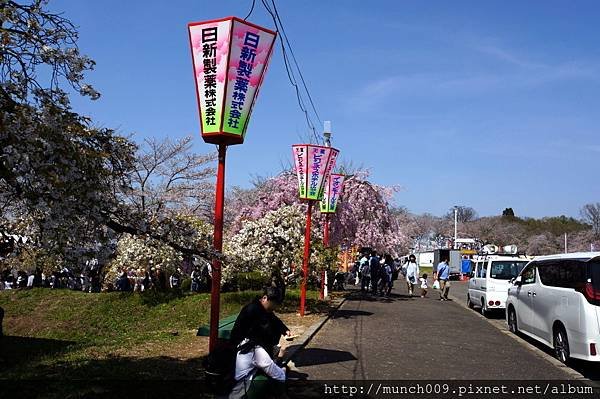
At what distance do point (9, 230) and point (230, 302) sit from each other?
12.3 m

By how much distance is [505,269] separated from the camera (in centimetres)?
1499

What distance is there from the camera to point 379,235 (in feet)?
77.5

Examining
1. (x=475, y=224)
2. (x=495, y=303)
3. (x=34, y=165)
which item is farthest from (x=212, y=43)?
(x=475, y=224)

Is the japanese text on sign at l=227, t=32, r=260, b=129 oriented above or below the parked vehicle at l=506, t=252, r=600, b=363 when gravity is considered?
above

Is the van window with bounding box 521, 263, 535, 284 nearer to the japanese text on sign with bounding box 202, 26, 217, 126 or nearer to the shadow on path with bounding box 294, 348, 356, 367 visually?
the shadow on path with bounding box 294, 348, 356, 367

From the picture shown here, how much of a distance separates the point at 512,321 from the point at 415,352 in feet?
12.5

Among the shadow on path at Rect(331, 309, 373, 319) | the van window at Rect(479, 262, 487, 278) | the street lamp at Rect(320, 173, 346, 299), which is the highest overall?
the street lamp at Rect(320, 173, 346, 299)

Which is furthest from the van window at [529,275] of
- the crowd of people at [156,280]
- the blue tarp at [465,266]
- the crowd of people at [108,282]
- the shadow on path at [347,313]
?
the blue tarp at [465,266]

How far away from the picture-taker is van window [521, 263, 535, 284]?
10320 mm

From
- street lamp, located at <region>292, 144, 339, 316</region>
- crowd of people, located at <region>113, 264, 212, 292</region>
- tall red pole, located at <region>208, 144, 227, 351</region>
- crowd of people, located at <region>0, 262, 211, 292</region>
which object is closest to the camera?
tall red pole, located at <region>208, 144, 227, 351</region>

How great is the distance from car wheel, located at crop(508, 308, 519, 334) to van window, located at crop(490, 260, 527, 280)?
2.95 metres

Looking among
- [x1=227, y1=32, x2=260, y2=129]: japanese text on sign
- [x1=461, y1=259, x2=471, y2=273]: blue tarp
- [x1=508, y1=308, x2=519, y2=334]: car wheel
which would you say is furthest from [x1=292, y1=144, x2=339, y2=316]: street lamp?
[x1=461, y1=259, x2=471, y2=273]: blue tarp

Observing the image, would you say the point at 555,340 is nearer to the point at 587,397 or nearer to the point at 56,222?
the point at 587,397

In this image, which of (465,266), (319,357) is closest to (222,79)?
(319,357)
